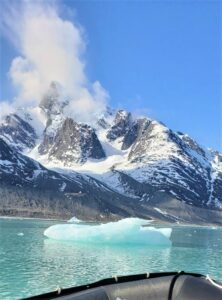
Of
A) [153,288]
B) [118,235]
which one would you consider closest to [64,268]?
[153,288]

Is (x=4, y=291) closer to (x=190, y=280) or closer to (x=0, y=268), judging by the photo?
(x=0, y=268)

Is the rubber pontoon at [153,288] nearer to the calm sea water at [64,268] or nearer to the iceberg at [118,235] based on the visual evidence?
the calm sea water at [64,268]

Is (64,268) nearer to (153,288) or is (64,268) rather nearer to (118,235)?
(153,288)

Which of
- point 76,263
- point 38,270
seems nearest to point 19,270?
point 38,270

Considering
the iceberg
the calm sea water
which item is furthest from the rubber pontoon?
the iceberg

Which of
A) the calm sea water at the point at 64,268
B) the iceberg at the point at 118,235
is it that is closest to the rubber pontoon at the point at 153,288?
the calm sea water at the point at 64,268
